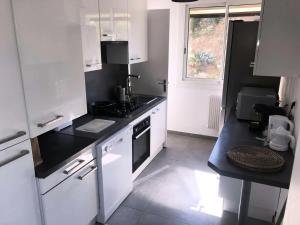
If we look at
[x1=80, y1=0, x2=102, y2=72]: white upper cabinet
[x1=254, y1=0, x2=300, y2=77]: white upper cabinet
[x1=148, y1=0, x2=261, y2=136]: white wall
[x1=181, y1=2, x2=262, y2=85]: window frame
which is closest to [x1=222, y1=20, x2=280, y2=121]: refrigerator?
[x1=181, y1=2, x2=262, y2=85]: window frame

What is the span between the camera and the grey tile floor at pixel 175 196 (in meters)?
2.37

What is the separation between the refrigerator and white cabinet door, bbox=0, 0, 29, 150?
87.7 inches

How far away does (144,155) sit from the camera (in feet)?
10.4

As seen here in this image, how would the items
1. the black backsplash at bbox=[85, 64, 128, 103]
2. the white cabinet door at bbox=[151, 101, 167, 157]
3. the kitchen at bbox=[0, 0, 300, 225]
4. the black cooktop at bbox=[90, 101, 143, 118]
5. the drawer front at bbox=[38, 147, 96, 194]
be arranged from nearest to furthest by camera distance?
the kitchen at bbox=[0, 0, 300, 225] → the drawer front at bbox=[38, 147, 96, 194] → the black cooktop at bbox=[90, 101, 143, 118] → the black backsplash at bbox=[85, 64, 128, 103] → the white cabinet door at bbox=[151, 101, 167, 157]

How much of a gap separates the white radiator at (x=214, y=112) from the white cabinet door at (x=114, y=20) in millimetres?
1878

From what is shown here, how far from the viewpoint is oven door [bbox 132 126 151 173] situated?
2.81m

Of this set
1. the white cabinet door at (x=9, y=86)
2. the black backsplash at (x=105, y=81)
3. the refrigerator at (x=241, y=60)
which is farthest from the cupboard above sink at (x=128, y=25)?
the white cabinet door at (x=9, y=86)

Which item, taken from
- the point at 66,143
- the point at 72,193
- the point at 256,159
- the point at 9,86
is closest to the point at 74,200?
the point at 72,193

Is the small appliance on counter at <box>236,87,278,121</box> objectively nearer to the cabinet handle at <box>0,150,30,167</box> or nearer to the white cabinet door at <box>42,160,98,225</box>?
the white cabinet door at <box>42,160,98,225</box>

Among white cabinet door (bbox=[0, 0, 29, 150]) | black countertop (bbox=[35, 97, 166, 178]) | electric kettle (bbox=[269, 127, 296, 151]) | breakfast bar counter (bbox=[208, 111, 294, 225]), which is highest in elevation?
white cabinet door (bbox=[0, 0, 29, 150])

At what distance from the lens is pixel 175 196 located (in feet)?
8.94

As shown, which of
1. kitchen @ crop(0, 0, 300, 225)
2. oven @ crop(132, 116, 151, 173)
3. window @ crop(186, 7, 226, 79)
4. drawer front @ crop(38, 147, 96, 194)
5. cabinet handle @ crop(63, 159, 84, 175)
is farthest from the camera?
window @ crop(186, 7, 226, 79)

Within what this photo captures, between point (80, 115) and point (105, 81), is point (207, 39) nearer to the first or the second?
point (105, 81)

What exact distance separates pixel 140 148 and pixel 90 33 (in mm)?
1445
